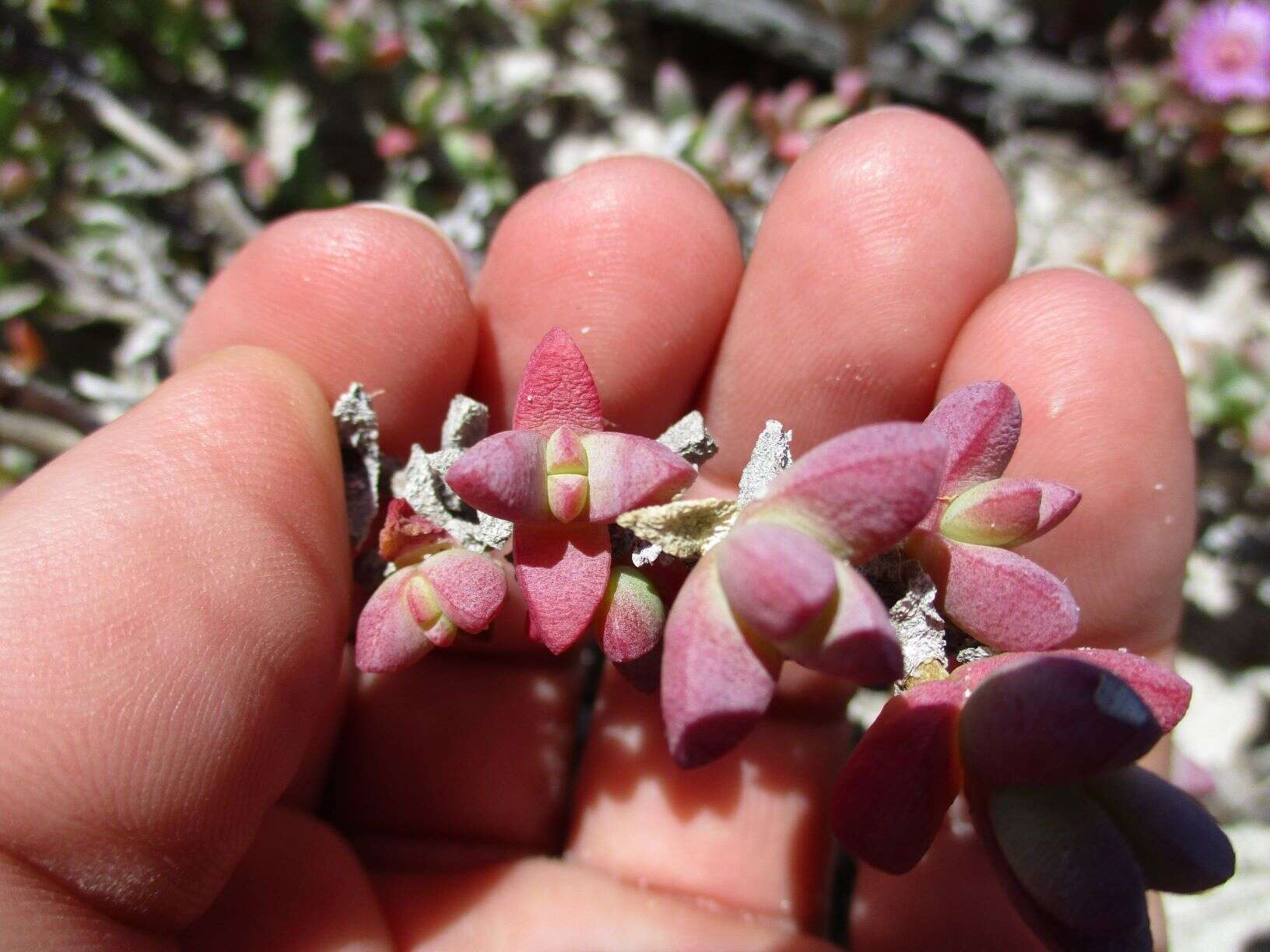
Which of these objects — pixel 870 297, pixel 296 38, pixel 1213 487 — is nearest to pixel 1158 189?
pixel 1213 487

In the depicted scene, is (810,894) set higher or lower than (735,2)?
lower

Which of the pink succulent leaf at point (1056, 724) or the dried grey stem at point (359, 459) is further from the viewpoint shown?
the dried grey stem at point (359, 459)

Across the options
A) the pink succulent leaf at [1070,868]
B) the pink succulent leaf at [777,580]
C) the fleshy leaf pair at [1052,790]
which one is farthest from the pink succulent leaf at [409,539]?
the pink succulent leaf at [1070,868]

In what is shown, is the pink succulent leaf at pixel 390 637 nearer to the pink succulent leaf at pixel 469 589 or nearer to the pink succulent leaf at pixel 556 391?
the pink succulent leaf at pixel 469 589

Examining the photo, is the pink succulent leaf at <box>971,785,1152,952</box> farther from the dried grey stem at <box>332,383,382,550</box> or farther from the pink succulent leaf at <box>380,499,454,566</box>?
the dried grey stem at <box>332,383,382,550</box>

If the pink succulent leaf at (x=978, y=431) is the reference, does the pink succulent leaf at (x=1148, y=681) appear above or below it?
below

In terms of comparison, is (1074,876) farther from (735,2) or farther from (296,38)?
(296,38)

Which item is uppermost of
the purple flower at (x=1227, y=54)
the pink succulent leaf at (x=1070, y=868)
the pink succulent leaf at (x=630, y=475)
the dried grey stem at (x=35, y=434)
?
the purple flower at (x=1227, y=54)

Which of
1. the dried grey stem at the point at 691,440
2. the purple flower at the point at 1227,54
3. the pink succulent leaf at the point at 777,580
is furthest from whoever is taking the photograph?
the purple flower at the point at 1227,54
